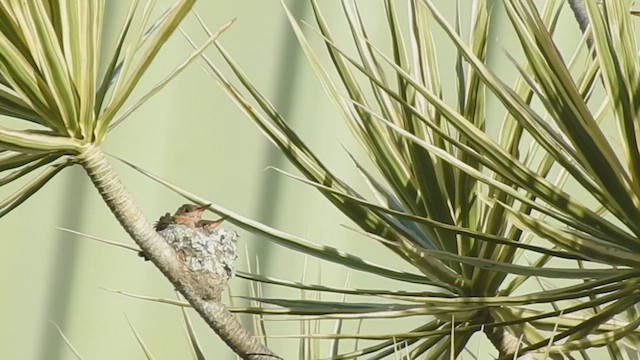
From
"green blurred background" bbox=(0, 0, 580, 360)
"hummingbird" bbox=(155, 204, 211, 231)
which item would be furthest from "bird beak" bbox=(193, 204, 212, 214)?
"green blurred background" bbox=(0, 0, 580, 360)

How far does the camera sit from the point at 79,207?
3.81 feet

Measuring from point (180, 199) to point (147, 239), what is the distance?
750 mm

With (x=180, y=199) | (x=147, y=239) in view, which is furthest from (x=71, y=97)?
(x=180, y=199)

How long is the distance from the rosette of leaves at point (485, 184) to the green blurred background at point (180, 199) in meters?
0.53

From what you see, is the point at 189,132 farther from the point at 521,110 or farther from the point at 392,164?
the point at 521,110

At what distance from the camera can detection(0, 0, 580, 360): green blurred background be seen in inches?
45.6

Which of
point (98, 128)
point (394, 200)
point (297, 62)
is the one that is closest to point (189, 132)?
point (297, 62)

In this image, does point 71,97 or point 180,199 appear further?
point 180,199

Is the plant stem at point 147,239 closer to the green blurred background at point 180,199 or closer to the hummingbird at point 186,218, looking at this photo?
the hummingbird at point 186,218

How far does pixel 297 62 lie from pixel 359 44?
0.60 m

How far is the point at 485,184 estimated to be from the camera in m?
0.55

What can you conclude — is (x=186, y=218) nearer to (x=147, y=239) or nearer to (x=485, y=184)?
(x=147, y=239)

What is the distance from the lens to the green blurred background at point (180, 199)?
1.16m

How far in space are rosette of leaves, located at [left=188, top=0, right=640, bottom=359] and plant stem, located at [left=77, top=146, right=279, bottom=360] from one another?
6 cm
